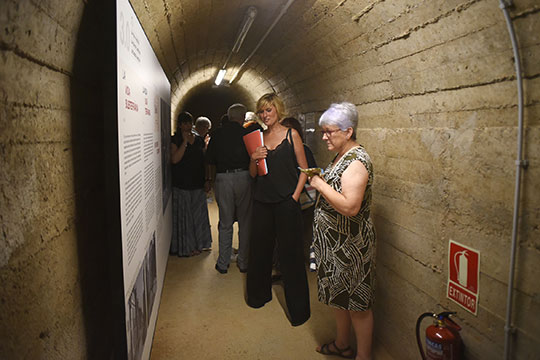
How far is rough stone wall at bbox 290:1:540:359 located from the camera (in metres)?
1.67

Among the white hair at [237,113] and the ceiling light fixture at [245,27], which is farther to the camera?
the white hair at [237,113]

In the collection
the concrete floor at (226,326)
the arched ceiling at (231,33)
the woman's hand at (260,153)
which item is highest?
the arched ceiling at (231,33)

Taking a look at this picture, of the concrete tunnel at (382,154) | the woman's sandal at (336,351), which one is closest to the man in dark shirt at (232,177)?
the concrete tunnel at (382,154)

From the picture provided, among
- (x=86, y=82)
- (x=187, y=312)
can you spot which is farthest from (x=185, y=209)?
(x=86, y=82)

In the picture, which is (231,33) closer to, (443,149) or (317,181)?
(317,181)

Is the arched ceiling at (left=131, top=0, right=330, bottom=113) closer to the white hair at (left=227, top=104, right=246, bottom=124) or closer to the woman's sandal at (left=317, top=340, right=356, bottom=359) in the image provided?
the white hair at (left=227, top=104, right=246, bottom=124)

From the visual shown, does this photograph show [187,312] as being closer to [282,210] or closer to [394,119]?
[282,210]

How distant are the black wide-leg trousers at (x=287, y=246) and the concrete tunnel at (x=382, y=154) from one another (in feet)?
2.42

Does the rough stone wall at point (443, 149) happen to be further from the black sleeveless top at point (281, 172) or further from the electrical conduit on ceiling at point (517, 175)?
the black sleeveless top at point (281, 172)

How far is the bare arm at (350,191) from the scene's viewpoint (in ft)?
7.38

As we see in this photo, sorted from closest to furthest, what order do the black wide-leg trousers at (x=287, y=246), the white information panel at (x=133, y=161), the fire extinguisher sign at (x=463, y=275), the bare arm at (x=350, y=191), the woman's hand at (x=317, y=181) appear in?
the white information panel at (x=133, y=161), the fire extinguisher sign at (x=463, y=275), the bare arm at (x=350, y=191), the woman's hand at (x=317, y=181), the black wide-leg trousers at (x=287, y=246)

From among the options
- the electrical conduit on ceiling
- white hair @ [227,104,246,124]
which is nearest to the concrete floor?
the electrical conduit on ceiling

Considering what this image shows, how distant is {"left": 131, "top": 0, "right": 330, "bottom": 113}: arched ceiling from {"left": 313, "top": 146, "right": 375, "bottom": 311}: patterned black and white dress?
172 cm

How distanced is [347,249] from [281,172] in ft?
3.65
